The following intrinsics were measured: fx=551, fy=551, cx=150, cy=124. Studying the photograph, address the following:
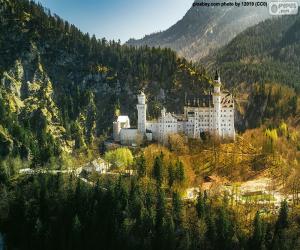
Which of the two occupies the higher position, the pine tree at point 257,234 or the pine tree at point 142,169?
the pine tree at point 142,169

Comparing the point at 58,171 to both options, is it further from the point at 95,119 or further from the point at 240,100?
the point at 240,100

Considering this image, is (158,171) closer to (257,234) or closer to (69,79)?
(257,234)

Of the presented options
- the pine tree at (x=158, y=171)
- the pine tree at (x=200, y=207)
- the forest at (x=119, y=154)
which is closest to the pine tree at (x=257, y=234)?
the forest at (x=119, y=154)

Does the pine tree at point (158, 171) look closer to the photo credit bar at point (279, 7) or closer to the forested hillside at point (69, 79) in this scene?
the forested hillside at point (69, 79)

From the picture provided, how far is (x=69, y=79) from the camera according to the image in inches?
6545

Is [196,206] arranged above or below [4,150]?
below

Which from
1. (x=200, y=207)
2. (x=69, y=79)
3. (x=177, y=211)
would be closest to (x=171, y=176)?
(x=177, y=211)

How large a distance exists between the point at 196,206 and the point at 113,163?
28047 mm

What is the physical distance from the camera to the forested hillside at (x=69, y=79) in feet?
479

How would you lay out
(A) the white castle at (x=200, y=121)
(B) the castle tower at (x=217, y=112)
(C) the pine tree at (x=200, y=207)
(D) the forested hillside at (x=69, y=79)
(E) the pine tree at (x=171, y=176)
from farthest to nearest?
(D) the forested hillside at (x=69, y=79)
(A) the white castle at (x=200, y=121)
(B) the castle tower at (x=217, y=112)
(E) the pine tree at (x=171, y=176)
(C) the pine tree at (x=200, y=207)

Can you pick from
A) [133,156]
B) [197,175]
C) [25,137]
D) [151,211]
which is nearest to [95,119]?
[25,137]

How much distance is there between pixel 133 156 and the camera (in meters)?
120

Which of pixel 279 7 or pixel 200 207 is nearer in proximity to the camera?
pixel 200 207

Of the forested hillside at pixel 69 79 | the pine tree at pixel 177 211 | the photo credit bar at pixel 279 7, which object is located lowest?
the pine tree at pixel 177 211
